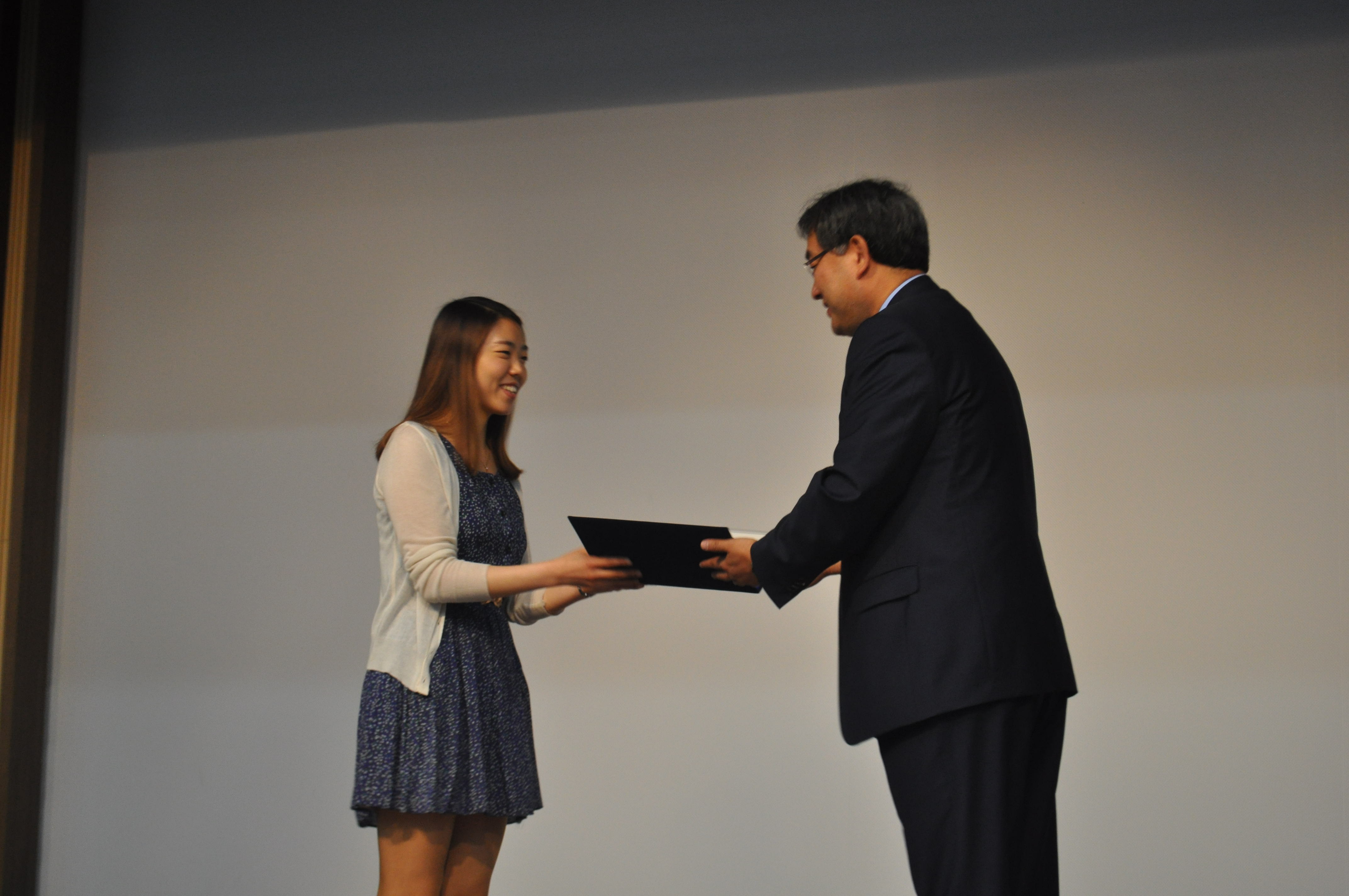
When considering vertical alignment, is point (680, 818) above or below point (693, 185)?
below

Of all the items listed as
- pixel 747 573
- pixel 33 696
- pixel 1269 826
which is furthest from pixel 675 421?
pixel 33 696

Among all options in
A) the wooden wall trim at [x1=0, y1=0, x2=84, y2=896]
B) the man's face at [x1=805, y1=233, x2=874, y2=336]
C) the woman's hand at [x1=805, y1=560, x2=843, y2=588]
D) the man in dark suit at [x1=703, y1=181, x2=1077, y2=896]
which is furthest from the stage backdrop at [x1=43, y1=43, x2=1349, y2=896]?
the man in dark suit at [x1=703, y1=181, x2=1077, y2=896]

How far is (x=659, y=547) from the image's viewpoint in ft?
6.23

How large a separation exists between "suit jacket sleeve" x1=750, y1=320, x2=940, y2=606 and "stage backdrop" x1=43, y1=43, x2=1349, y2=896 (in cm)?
139

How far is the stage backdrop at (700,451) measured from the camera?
2.94 metres

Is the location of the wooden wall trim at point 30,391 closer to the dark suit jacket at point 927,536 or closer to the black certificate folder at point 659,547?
the black certificate folder at point 659,547

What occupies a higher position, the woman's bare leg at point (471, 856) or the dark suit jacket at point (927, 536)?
the dark suit jacket at point (927, 536)

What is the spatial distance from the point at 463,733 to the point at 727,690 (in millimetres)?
1383

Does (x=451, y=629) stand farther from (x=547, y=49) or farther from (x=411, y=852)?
(x=547, y=49)

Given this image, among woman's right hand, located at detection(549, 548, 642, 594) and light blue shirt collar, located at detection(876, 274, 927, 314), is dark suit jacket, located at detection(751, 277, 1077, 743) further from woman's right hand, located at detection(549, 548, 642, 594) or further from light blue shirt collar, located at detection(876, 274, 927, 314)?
woman's right hand, located at detection(549, 548, 642, 594)

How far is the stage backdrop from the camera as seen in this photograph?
2.94 metres

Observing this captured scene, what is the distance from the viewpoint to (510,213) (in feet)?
11.4

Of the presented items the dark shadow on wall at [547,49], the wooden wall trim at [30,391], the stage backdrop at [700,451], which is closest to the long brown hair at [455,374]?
the stage backdrop at [700,451]

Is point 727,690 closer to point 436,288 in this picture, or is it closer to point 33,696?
point 436,288
